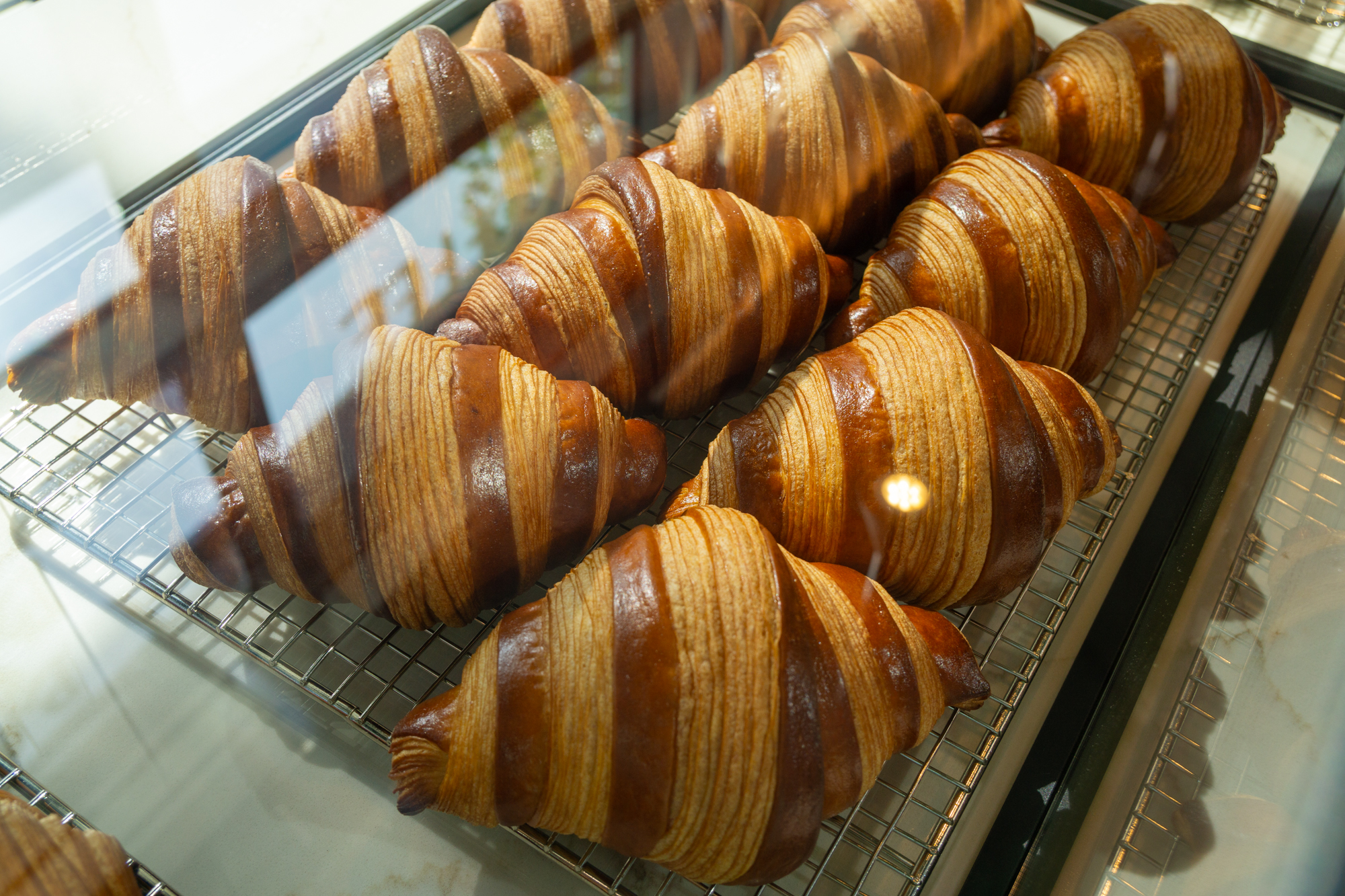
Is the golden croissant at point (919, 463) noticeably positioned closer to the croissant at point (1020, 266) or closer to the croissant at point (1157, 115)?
the croissant at point (1020, 266)

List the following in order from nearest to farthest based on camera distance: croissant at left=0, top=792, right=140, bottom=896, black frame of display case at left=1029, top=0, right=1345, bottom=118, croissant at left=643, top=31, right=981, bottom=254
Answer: croissant at left=0, top=792, right=140, bottom=896 < croissant at left=643, top=31, right=981, bottom=254 < black frame of display case at left=1029, top=0, right=1345, bottom=118

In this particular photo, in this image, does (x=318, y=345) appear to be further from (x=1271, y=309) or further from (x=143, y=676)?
(x=1271, y=309)

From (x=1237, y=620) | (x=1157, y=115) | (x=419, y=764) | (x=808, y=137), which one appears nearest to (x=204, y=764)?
(x=419, y=764)

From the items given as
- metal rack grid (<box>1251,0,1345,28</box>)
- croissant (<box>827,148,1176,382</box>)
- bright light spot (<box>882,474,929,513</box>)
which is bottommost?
bright light spot (<box>882,474,929,513</box>)

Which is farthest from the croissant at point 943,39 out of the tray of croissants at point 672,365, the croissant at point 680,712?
the croissant at point 680,712

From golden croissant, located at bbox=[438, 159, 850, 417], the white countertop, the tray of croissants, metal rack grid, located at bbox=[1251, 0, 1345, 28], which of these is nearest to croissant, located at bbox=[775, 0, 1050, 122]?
the tray of croissants

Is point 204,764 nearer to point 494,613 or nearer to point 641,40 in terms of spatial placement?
point 494,613

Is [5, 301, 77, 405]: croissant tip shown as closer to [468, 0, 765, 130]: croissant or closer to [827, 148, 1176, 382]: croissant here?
[468, 0, 765, 130]: croissant

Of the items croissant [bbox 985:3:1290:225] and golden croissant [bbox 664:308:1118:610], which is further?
croissant [bbox 985:3:1290:225]
